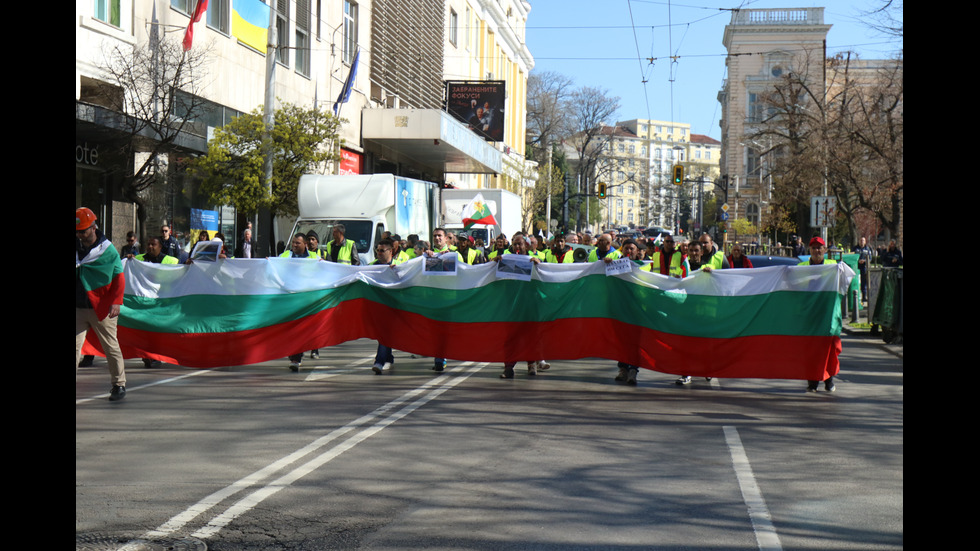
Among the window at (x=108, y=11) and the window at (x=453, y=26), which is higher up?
the window at (x=453, y=26)

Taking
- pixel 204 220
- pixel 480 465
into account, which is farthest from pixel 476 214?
pixel 480 465

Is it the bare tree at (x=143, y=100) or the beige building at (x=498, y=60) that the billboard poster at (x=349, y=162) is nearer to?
the bare tree at (x=143, y=100)

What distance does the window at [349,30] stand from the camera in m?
36.5

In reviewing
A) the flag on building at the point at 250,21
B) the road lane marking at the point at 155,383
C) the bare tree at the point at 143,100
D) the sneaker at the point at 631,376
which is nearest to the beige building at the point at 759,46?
the flag on building at the point at 250,21

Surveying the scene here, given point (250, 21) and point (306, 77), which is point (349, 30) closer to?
point (306, 77)

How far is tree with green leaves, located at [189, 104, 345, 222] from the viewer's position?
80.6 feet

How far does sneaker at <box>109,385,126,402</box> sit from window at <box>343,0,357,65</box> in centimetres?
2716

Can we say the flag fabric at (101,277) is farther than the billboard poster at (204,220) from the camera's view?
No

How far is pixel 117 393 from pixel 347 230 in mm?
13701

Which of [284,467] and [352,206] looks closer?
[284,467]

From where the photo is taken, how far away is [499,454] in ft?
26.8

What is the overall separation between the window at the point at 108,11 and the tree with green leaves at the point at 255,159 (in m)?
3.74

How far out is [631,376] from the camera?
1292 centimetres
